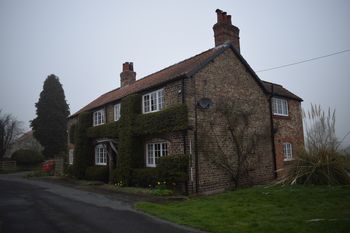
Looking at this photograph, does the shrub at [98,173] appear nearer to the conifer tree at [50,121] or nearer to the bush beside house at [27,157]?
the conifer tree at [50,121]

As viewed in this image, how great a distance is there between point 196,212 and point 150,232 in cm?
248

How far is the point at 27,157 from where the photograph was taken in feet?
127

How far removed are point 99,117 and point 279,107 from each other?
1423cm

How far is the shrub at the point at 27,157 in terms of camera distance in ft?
126

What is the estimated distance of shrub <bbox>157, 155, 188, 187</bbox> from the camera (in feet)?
43.1

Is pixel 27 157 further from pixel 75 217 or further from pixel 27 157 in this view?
pixel 75 217

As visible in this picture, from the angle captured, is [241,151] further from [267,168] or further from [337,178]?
[337,178]

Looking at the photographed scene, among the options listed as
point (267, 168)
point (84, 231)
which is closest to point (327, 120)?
point (267, 168)

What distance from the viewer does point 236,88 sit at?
16766 millimetres

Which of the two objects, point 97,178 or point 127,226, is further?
point 97,178

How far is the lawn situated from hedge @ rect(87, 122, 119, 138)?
8898 mm

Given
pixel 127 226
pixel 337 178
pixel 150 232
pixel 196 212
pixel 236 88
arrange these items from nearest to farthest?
pixel 150 232, pixel 127 226, pixel 196 212, pixel 337 178, pixel 236 88

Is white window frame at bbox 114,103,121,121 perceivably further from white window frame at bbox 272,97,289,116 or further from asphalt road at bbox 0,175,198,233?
white window frame at bbox 272,97,289,116

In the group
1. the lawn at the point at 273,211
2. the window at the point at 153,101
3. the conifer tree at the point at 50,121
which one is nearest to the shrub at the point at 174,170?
the lawn at the point at 273,211
